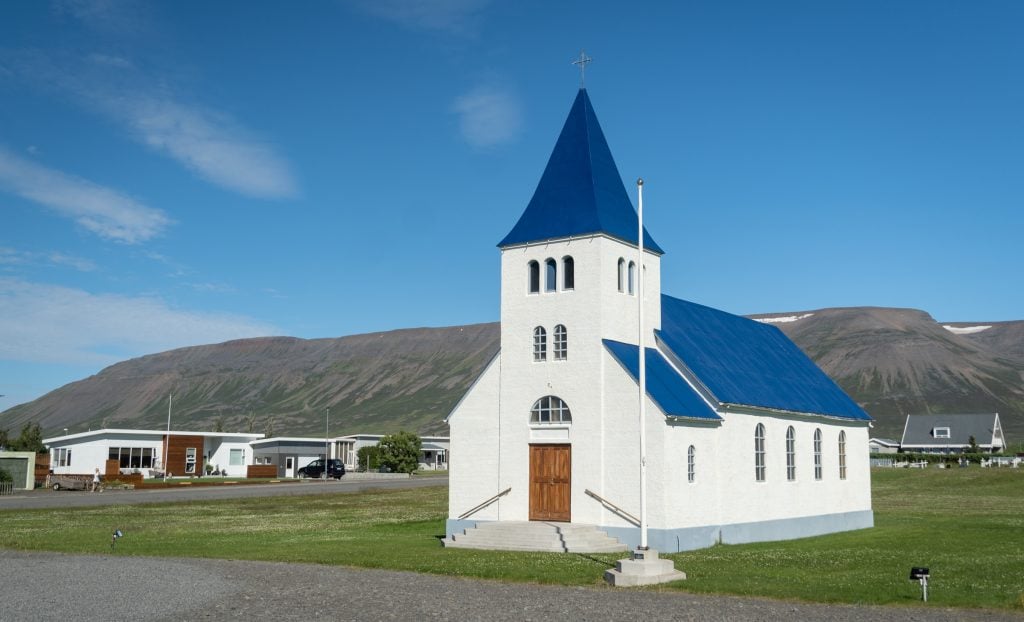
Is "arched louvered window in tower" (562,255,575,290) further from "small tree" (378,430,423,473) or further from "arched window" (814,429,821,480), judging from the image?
"small tree" (378,430,423,473)

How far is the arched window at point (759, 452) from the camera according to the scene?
31328 millimetres

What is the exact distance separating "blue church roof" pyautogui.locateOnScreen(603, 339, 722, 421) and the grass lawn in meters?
4.00

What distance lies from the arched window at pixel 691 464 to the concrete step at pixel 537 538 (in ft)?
Result: 9.94

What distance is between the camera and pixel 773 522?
1246 inches

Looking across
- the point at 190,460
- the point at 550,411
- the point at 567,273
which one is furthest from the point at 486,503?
the point at 190,460

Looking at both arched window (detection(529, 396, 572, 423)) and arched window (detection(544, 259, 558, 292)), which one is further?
arched window (detection(544, 259, 558, 292))

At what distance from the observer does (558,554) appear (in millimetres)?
25312

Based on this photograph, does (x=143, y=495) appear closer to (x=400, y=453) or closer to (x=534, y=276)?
(x=534, y=276)

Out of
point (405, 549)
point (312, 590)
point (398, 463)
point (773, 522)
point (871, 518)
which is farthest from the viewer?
point (398, 463)

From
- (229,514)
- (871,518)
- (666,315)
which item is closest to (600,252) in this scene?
(666,315)

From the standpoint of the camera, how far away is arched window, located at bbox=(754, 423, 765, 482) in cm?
3133

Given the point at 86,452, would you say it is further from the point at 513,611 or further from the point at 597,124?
the point at 513,611

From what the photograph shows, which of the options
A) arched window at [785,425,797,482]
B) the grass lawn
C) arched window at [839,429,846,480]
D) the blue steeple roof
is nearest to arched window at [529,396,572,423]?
the grass lawn

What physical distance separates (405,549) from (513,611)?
11.5 metres
